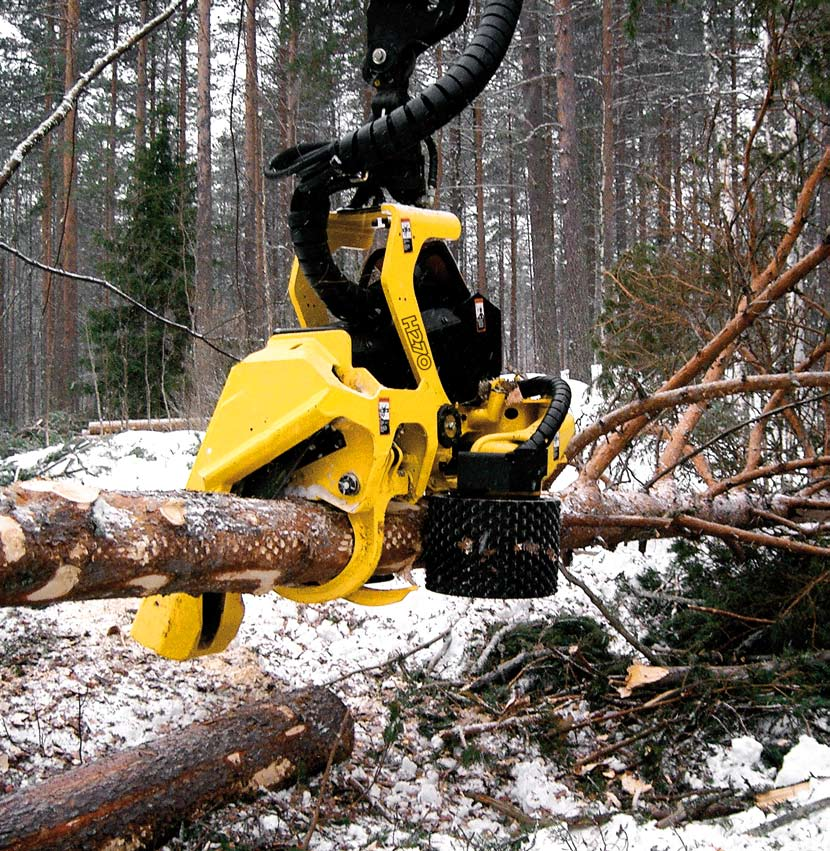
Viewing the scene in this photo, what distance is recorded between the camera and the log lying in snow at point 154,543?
2.36 meters

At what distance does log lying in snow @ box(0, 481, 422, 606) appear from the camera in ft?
7.73

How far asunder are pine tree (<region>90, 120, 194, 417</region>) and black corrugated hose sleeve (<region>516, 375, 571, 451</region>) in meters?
14.0

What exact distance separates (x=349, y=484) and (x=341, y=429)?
8.0 inches

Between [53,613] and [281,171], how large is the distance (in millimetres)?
2907

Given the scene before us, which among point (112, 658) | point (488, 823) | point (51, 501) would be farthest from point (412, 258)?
point (112, 658)

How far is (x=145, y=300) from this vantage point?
17203 millimetres

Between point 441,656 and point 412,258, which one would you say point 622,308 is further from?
point 412,258

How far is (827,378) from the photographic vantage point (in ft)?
15.8

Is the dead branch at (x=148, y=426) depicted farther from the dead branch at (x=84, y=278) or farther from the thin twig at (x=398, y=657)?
the dead branch at (x=84, y=278)

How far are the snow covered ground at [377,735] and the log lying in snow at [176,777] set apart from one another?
0.12 m

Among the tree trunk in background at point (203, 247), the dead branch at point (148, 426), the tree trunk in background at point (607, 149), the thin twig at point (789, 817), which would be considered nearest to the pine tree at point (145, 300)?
the tree trunk in background at point (203, 247)

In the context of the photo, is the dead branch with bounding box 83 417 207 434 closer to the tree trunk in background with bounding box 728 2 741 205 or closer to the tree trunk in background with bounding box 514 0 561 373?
the tree trunk in background with bounding box 728 2 741 205

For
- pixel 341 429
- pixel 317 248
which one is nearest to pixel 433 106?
pixel 317 248

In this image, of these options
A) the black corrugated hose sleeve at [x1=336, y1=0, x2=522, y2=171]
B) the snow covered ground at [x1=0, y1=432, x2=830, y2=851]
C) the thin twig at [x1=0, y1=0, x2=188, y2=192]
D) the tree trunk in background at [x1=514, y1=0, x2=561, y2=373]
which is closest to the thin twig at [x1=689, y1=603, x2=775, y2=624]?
the snow covered ground at [x1=0, y1=432, x2=830, y2=851]
